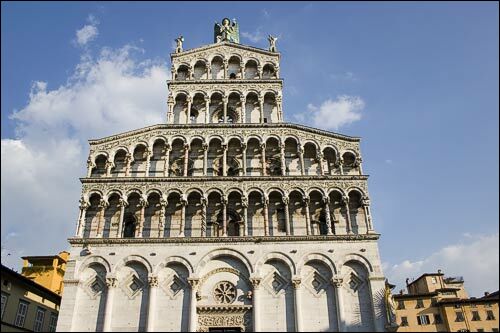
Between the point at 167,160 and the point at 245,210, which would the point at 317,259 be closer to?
the point at 245,210

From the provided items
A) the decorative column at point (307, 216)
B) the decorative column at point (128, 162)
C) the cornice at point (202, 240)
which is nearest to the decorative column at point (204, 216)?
the cornice at point (202, 240)

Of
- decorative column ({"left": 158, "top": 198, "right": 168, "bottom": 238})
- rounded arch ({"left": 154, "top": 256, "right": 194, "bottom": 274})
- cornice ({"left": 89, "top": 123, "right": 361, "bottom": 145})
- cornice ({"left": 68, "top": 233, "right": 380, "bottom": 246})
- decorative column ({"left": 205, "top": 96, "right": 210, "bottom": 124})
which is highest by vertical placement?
decorative column ({"left": 205, "top": 96, "right": 210, "bottom": 124})

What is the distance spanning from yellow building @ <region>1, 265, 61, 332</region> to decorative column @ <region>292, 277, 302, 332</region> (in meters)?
16.3

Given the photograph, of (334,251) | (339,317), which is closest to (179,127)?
(334,251)

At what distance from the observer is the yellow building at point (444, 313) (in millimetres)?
39438

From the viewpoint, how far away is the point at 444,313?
40.8 metres

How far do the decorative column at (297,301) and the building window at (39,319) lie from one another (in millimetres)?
16943

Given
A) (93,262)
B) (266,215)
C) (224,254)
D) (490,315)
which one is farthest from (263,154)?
(490,315)

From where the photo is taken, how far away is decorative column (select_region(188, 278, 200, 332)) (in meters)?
22.8

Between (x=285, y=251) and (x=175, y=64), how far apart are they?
58.4 ft

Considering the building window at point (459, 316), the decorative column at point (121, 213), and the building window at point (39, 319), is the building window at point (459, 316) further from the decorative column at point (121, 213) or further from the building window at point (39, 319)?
the building window at point (39, 319)

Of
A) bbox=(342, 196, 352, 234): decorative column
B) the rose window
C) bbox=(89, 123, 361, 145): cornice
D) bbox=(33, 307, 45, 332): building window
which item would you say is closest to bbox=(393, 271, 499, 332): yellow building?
bbox=(342, 196, 352, 234): decorative column

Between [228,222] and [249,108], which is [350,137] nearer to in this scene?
[249,108]

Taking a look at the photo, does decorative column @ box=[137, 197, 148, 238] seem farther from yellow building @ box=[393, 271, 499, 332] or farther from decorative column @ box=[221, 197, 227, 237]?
yellow building @ box=[393, 271, 499, 332]
